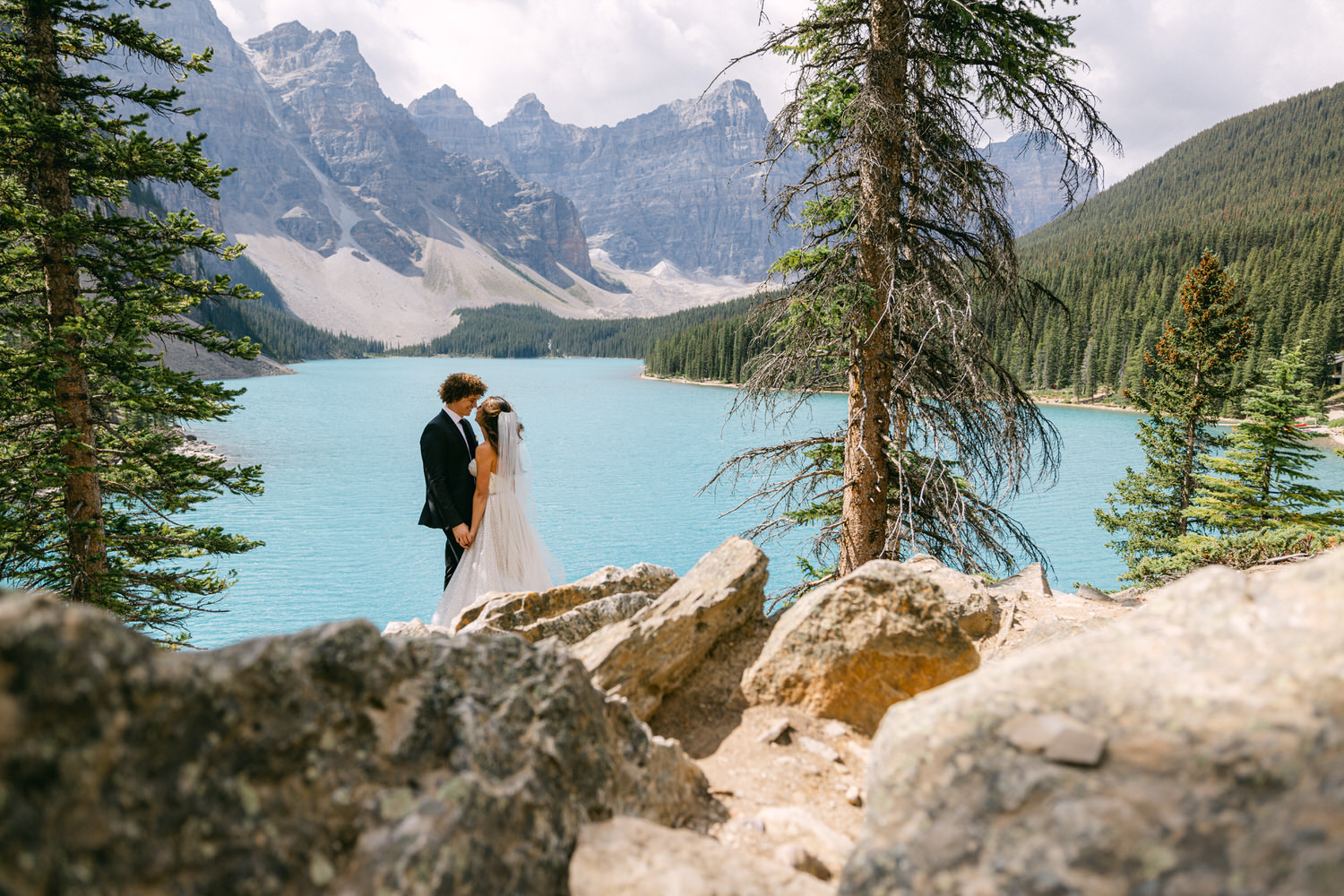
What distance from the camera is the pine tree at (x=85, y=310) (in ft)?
23.9

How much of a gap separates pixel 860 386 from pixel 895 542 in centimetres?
197

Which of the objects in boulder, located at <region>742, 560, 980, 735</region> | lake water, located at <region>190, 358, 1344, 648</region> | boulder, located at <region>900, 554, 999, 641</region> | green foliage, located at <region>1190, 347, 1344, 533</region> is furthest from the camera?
lake water, located at <region>190, 358, 1344, 648</region>

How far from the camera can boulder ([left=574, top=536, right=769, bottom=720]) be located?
363 cm

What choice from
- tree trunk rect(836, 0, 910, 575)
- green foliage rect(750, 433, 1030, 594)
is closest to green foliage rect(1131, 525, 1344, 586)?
green foliage rect(750, 433, 1030, 594)

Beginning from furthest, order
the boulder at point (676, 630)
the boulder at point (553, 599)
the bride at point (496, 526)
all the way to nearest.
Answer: the bride at point (496, 526), the boulder at point (553, 599), the boulder at point (676, 630)

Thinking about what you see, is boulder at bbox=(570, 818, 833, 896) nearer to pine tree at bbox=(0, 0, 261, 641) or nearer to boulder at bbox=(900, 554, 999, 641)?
boulder at bbox=(900, 554, 999, 641)

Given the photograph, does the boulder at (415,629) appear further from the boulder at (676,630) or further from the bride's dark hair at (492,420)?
the boulder at (676,630)

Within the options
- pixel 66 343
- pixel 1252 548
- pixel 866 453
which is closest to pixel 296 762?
pixel 866 453

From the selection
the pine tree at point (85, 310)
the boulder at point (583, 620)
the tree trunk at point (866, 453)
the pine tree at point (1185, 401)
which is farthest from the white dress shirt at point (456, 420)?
the pine tree at point (1185, 401)

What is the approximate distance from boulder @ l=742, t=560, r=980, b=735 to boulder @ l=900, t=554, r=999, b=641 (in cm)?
144

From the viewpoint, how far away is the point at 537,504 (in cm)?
3073

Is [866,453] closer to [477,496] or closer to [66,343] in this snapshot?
[477,496]

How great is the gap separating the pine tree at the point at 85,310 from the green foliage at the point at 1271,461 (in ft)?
66.7

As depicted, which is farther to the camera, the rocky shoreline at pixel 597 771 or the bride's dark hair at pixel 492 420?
the bride's dark hair at pixel 492 420
